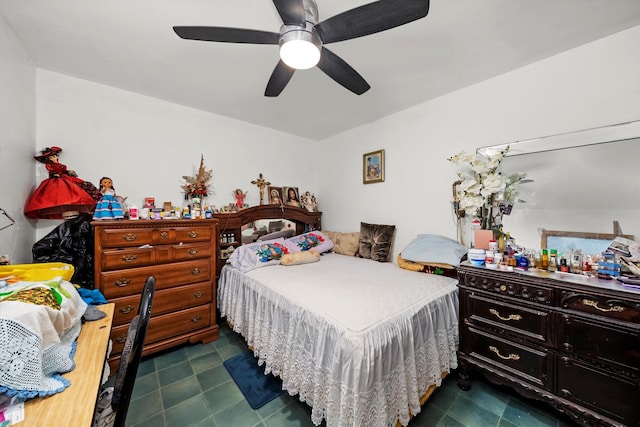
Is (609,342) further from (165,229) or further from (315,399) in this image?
(165,229)

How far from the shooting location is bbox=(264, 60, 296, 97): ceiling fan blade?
4.76ft

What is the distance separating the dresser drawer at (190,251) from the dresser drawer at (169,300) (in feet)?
0.94

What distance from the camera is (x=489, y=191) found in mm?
1828

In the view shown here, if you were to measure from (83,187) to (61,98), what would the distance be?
32.3 inches

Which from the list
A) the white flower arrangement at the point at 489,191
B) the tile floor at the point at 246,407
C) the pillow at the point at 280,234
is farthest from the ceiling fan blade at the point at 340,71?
the tile floor at the point at 246,407

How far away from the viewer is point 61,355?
2.87 ft

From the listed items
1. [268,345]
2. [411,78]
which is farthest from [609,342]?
[411,78]

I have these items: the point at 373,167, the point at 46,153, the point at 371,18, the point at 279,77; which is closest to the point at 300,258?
the point at 373,167

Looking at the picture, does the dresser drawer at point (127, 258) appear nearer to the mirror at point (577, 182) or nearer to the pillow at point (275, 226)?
the pillow at point (275, 226)

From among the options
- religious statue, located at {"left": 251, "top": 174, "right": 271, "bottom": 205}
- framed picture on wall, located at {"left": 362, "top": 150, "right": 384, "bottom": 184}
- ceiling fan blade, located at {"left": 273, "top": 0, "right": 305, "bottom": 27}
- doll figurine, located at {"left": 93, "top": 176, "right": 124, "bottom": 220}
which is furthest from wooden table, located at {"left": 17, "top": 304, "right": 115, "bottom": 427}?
framed picture on wall, located at {"left": 362, "top": 150, "right": 384, "bottom": 184}

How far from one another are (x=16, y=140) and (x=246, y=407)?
249 centimetres

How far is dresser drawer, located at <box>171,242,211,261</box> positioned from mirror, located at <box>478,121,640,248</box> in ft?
9.33

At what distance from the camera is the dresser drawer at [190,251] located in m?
2.22

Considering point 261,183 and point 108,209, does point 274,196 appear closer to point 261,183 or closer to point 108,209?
point 261,183
